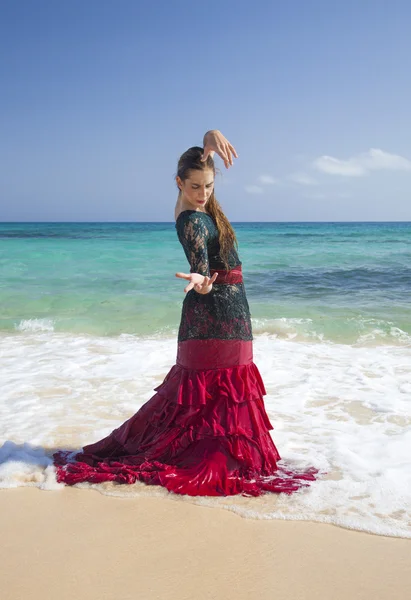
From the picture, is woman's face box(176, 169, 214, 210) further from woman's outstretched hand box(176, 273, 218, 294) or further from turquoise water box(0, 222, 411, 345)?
turquoise water box(0, 222, 411, 345)

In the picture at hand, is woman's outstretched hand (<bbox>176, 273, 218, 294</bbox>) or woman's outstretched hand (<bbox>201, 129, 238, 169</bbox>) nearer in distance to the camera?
woman's outstretched hand (<bbox>176, 273, 218, 294</bbox>)

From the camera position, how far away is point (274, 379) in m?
5.94

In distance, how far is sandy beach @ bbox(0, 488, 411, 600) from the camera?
7.97 feet

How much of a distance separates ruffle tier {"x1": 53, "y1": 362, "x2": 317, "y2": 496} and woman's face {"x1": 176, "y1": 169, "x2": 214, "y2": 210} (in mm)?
953

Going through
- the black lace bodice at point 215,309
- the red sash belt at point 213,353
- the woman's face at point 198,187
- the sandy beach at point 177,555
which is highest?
the woman's face at point 198,187

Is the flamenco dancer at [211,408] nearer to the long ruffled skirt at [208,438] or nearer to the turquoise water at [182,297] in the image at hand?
the long ruffled skirt at [208,438]

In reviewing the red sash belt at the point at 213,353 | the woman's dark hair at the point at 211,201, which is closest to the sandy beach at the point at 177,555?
the red sash belt at the point at 213,353

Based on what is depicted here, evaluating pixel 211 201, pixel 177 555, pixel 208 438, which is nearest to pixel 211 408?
pixel 208 438

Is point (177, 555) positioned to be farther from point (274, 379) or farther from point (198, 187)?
point (274, 379)

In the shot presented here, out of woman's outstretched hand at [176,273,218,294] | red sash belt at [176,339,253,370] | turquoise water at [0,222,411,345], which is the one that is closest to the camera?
woman's outstretched hand at [176,273,218,294]

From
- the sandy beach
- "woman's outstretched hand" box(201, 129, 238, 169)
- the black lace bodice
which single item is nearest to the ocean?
the sandy beach

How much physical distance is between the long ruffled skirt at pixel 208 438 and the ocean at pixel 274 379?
9cm

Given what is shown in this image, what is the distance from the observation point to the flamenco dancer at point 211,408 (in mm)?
3318

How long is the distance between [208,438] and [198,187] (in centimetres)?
138
